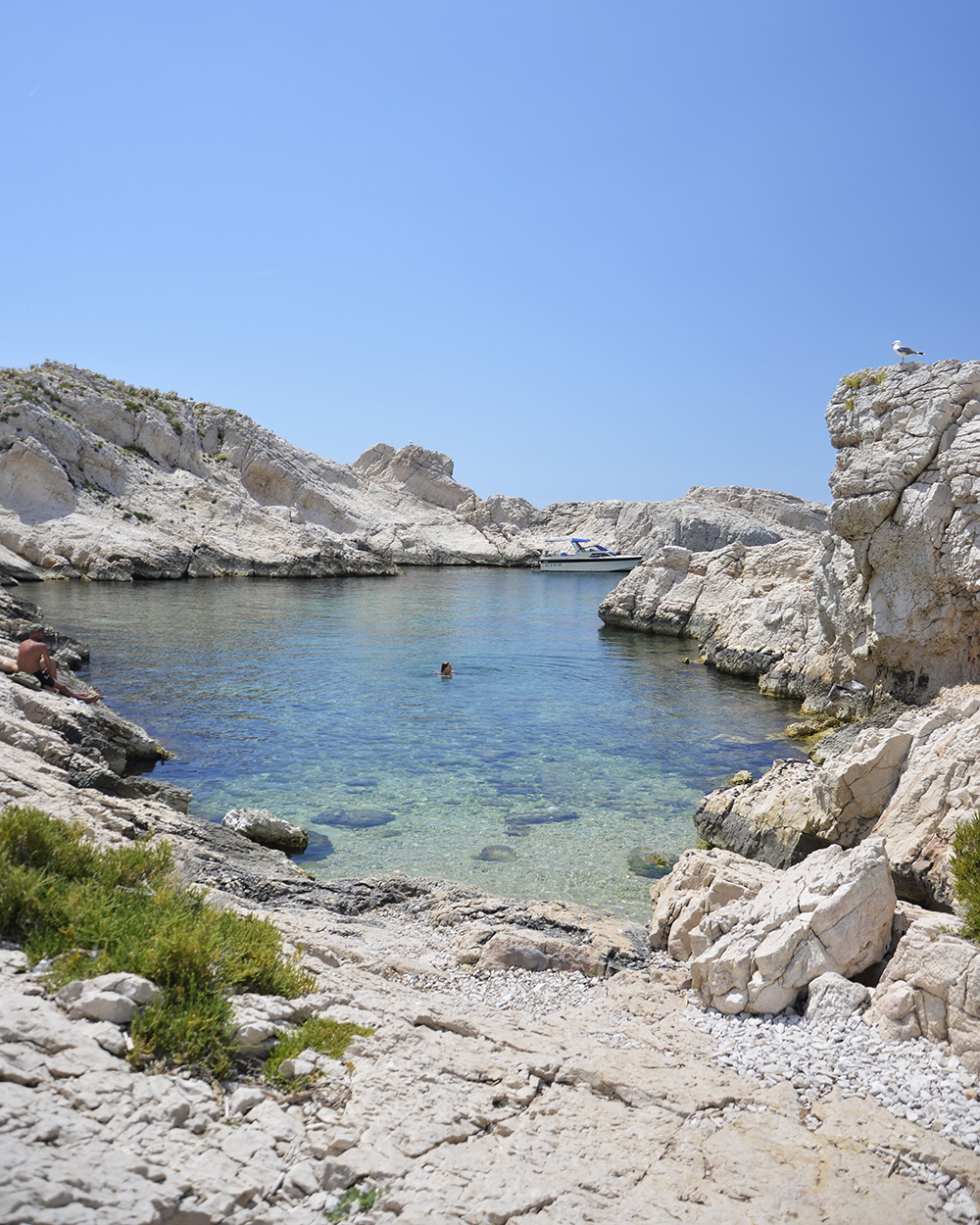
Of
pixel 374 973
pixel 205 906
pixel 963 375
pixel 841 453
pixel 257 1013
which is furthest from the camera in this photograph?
pixel 841 453

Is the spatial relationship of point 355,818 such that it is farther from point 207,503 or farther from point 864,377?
point 207,503

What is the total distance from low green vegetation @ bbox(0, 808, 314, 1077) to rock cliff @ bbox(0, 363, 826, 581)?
53.0 m

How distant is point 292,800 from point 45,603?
31905 mm

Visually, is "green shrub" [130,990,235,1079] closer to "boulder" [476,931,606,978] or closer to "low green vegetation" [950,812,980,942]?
"boulder" [476,931,606,978]

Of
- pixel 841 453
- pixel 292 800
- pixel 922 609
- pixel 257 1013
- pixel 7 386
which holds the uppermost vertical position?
pixel 7 386

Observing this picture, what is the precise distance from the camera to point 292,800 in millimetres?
16156

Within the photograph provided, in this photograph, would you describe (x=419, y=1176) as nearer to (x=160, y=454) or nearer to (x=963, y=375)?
(x=963, y=375)

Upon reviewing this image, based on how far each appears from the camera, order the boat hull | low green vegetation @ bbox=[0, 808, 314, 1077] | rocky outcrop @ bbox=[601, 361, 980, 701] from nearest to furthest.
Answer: low green vegetation @ bbox=[0, 808, 314, 1077], rocky outcrop @ bbox=[601, 361, 980, 701], the boat hull

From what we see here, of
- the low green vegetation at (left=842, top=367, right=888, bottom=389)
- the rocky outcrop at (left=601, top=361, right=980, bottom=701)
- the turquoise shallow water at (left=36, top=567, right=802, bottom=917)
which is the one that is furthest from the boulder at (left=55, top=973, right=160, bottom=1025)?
the low green vegetation at (left=842, top=367, right=888, bottom=389)

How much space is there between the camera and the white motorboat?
10606cm

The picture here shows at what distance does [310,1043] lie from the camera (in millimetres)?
5305

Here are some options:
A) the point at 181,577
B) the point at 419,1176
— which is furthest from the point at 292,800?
the point at 181,577

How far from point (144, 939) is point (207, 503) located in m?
71.4

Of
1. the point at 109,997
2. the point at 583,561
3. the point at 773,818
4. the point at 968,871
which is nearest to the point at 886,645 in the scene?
the point at 773,818
